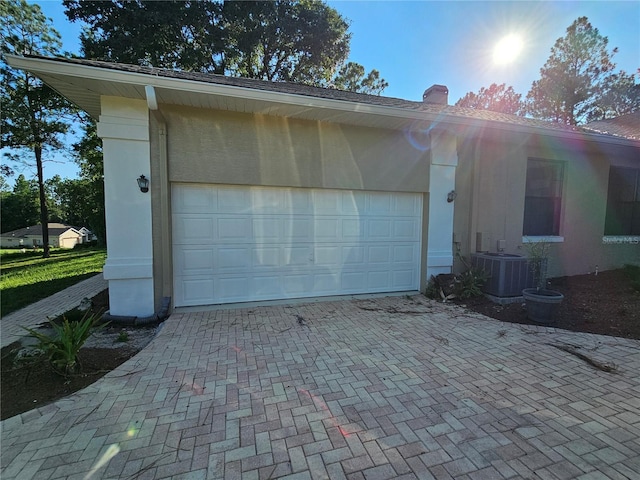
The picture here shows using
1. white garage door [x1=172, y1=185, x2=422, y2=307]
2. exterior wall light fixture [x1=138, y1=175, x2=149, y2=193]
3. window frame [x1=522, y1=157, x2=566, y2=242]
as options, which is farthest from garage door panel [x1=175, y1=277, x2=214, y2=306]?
window frame [x1=522, y1=157, x2=566, y2=242]

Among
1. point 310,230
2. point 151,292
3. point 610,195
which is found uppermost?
point 610,195

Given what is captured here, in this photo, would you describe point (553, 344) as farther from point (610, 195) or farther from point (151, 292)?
point (610, 195)

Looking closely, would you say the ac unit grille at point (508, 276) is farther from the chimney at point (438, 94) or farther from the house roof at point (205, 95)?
the chimney at point (438, 94)

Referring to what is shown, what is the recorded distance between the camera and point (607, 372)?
3.07 m

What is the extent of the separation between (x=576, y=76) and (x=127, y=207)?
24342 mm

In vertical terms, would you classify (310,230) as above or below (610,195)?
below

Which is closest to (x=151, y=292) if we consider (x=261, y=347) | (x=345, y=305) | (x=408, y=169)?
(x=261, y=347)

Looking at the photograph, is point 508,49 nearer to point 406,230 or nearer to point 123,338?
point 406,230

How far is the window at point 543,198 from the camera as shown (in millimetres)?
6812

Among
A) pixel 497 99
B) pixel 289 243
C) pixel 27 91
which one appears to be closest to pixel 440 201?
pixel 289 243

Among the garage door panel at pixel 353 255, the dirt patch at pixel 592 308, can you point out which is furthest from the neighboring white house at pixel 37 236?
the dirt patch at pixel 592 308

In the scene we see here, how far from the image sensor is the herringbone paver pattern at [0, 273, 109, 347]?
425cm

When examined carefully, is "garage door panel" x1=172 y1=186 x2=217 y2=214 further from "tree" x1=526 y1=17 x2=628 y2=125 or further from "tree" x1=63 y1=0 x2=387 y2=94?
"tree" x1=526 y1=17 x2=628 y2=125

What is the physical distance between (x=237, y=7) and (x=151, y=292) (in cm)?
1334
